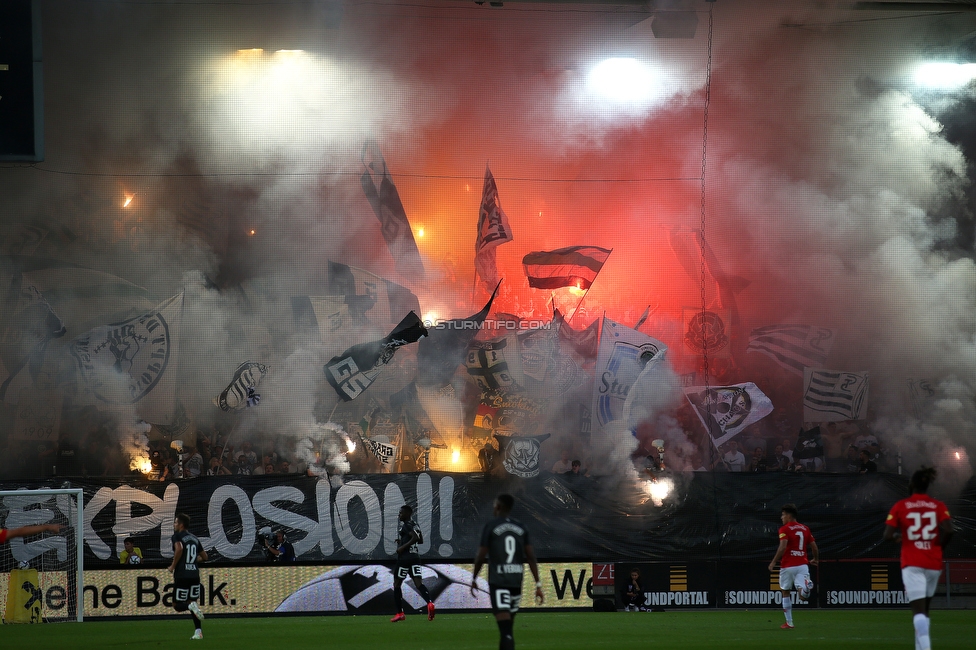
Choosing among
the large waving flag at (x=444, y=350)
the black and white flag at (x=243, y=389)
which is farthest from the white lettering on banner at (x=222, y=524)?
the large waving flag at (x=444, y=350)

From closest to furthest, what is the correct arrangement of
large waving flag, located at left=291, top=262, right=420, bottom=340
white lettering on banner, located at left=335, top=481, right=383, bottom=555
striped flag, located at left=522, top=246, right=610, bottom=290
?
white lettering on banner, located at left=335, top=481, right=383, bottom=555, large waving flag, located at left=291, top=262, right=420, bottom=340, striped flag, located at left=522, top=246, right=610, bottom=290

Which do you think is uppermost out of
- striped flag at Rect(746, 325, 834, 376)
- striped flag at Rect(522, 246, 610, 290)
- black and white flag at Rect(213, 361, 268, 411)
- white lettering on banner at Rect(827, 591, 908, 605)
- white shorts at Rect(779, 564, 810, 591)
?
striped flag at Rect(522, 246, 610, 290)

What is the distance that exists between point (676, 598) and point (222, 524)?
925 cm

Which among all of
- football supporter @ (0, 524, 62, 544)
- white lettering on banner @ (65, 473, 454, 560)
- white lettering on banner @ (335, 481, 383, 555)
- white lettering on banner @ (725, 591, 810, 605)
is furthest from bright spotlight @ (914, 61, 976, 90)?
football supporter @ (0, 524, 62, 544)

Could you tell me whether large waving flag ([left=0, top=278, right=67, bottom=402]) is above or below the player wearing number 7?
above

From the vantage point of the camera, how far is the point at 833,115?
28172 mm

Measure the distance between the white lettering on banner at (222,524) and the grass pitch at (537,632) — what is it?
Answer: 5.68 feet

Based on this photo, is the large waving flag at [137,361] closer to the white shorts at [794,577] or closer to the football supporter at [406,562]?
the football supporter at [406,562]

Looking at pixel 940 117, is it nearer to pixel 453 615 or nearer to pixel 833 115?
pixel 833 115

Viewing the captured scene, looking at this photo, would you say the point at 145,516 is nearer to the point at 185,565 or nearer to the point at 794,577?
the point at 185,565

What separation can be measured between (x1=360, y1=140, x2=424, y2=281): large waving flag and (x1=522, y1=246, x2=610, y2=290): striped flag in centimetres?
335

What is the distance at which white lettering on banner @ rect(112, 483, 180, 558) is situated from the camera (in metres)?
18.9

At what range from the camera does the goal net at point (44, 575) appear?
17344 millimetres

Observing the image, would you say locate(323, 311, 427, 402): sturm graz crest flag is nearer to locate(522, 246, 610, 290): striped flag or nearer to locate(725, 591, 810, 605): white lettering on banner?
locate(522, 246, 610, 290): striped flag
